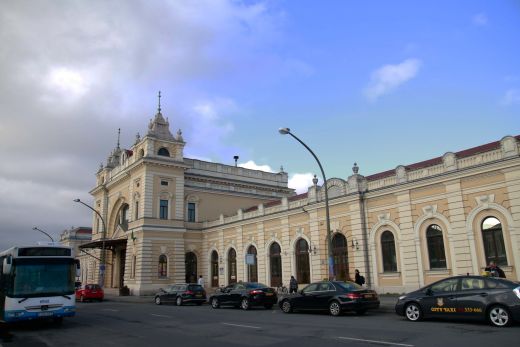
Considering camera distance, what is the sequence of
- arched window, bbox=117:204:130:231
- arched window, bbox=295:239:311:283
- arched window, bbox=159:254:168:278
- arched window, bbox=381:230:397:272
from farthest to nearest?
arched window, bbox=117:204:130:231, arched window, bbox=159:254:168:278, arched window, bbox=295:239:311:283, arched window, bbox=381:230:397:272

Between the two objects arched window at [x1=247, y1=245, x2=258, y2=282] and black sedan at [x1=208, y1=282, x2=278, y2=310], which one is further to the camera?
arched window at [x1=247, y1=245, x2=258, y2=282]

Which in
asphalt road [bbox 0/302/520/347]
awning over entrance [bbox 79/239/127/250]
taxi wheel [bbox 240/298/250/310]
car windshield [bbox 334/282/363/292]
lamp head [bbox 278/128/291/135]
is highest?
lamp head [bbox 278/128/291/135]

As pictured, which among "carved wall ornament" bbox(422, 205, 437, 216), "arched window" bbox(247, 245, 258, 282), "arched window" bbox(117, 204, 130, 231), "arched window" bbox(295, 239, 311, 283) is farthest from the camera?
"arched window" bbox(117, 204, 130, 231)

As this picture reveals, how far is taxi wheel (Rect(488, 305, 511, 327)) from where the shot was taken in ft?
39.1

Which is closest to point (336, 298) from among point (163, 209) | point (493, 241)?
point (493, 241)

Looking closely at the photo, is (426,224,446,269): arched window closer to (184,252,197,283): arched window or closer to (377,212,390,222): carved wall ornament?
(377,212,390,222): carved wall ornament

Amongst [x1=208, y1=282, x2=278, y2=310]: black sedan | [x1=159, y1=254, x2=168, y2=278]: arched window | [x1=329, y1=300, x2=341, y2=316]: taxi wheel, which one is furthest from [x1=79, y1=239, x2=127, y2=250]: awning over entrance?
[x1=329, y1=300, x2=341, y2=316]: taxi wheel

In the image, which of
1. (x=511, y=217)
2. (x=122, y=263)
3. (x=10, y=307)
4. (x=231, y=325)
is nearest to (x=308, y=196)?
(x=511, y=217)

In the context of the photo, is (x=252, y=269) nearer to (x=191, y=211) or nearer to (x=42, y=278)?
(x=191, y=211)

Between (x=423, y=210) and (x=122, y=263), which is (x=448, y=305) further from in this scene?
(x=122, y=263)

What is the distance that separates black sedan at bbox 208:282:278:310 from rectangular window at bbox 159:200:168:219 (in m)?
21.6

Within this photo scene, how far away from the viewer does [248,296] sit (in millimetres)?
21703

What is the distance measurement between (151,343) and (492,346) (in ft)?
26.1

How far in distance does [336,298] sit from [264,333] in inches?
210
